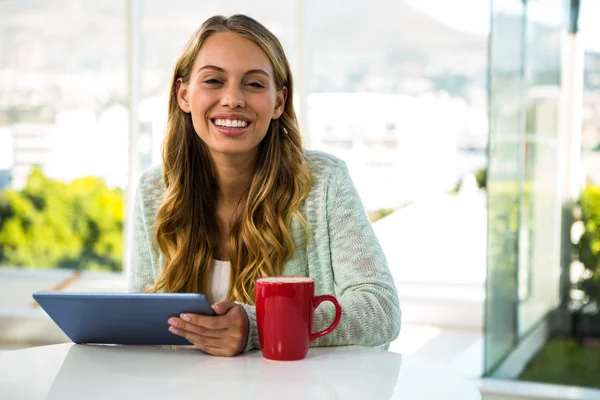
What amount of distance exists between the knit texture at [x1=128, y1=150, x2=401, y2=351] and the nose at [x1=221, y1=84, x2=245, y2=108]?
0.23 meters

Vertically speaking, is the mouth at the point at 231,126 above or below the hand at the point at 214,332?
above

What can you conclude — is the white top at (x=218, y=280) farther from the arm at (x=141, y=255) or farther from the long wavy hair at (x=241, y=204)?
the arm at (x=141, y=255)

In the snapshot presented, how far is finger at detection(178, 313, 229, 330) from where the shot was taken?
1.26 m

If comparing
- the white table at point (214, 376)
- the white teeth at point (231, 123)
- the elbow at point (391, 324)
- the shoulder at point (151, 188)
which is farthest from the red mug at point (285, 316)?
the shoulder at point (151, 188)

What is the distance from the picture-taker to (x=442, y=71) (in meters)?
4.91

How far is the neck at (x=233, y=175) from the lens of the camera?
176 centimetres

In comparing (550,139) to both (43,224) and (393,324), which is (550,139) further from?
(43,224)

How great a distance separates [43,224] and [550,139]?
3.17 meters

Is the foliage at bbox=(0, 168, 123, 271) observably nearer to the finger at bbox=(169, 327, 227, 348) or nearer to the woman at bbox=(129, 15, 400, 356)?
the woman at bbox=(129, 15, 400, 356)

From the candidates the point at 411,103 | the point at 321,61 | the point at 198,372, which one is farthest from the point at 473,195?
the point at 198,372

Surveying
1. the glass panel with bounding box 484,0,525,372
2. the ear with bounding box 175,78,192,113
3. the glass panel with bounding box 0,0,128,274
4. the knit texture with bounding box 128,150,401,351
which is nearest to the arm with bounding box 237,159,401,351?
the knit texture with bounding box 128,150,401,351

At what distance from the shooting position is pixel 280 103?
1826 millimetres

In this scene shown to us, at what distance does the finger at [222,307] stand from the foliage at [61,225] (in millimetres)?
3824

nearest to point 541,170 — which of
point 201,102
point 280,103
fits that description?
point 280,103
